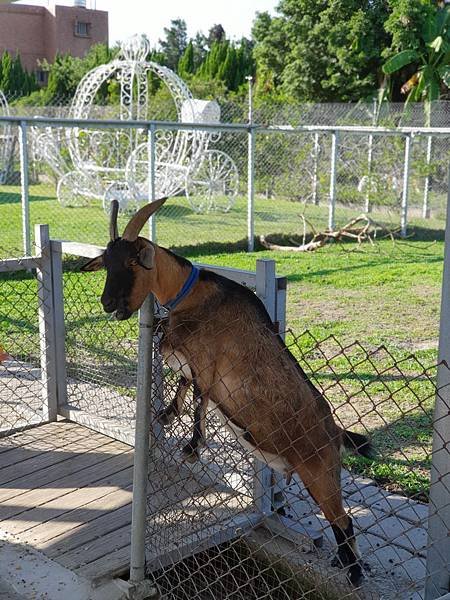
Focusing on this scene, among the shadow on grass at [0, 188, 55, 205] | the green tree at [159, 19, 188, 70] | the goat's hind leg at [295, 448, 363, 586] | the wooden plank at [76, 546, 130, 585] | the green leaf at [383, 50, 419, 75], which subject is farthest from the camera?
the green tree at [159, 19, 188, 70]

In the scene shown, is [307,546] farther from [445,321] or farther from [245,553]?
[445,321]

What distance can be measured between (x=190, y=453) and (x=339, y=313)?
5214 mm

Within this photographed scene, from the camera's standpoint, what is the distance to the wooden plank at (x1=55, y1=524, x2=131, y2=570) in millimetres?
3414

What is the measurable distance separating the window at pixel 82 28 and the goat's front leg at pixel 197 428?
42298 mm

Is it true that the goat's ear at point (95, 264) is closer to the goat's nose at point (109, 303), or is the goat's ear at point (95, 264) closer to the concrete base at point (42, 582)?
the goat's nose at point (109, 303)

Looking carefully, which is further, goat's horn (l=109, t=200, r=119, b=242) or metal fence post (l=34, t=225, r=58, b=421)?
metal fence post (l=34, t=225, r=58, b=421)

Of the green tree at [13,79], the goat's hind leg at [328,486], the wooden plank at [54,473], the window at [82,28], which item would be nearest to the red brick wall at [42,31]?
the window at [82,28]

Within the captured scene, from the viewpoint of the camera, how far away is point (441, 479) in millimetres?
2469

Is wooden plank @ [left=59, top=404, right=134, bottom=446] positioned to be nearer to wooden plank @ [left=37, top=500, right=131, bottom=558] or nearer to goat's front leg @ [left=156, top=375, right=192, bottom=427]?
wooden plank @ [left=37, top=500, right=131, bottom=558]

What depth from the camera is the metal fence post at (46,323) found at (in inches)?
191

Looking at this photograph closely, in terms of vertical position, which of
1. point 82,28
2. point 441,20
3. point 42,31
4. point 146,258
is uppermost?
point 82,28

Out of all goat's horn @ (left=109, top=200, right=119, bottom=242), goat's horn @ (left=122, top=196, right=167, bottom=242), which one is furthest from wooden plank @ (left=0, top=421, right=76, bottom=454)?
goat's horn @ (left=122, top=196, right=167, bottom=242)

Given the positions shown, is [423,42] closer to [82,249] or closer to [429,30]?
[429,30]

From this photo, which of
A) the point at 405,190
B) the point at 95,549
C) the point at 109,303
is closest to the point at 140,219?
the point at 109,303
